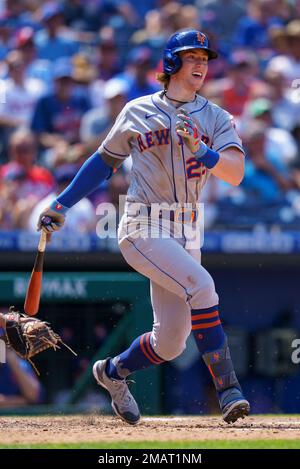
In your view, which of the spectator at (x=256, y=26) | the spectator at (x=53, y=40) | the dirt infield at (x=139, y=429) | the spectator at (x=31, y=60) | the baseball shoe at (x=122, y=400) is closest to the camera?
the dirt infield at (x=139, y=429)

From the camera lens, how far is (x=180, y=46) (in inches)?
194

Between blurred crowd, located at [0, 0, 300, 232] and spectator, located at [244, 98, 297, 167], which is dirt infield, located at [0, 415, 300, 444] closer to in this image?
blurred crowd, located at [0, 0, 300, 232]

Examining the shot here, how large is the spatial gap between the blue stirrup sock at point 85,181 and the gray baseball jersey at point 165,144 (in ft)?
0.62

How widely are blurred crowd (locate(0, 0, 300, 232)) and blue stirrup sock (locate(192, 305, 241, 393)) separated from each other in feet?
9.40

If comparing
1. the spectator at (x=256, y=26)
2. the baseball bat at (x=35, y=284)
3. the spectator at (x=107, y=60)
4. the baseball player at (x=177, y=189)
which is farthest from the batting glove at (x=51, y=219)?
the spectator at (x=256, y=26)

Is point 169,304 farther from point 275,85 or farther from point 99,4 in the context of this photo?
point 99,4

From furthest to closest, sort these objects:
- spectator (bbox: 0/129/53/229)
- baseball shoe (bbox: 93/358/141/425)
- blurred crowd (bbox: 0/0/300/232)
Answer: blurred crowd (bbox: 0/0/300/232) < spectator (bbox: 0/129/53/229) < baseball shoe (bbox: 93/358/141/425)

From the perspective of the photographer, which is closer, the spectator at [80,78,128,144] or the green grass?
the green grass

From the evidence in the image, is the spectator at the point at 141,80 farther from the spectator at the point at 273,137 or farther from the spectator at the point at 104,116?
the spectator at the point at 273,137

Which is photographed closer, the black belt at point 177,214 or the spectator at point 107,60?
the black belt at point 177,214

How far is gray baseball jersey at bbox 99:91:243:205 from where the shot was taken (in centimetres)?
493

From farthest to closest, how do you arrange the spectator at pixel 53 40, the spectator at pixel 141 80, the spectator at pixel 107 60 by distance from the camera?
1. the spectator at pixel 53 40
2. the spectator at pixel 107 60
3. the spectator at pixel 141 80

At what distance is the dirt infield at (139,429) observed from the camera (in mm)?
4742

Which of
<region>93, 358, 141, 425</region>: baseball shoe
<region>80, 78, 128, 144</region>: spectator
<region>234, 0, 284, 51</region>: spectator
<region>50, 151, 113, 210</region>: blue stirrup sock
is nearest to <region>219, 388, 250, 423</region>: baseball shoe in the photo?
<region>93, 358, 141, 425</region>: baseball shoe
